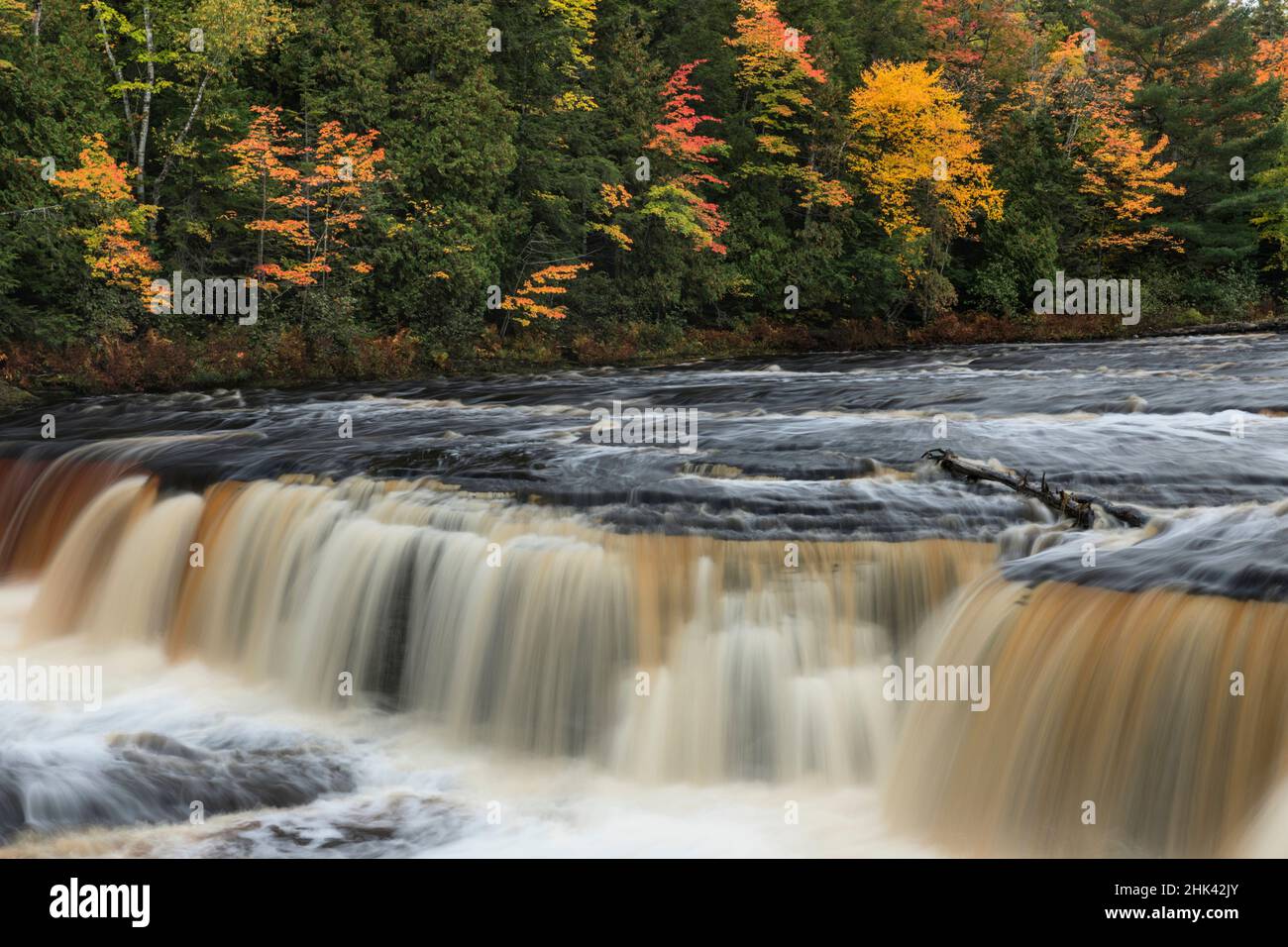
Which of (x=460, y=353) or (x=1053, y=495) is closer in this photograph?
(x=1053, y=495)

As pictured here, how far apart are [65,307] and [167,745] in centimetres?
1580

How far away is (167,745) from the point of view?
8.05m

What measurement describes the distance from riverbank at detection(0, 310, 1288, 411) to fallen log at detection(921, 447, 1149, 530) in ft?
49.5

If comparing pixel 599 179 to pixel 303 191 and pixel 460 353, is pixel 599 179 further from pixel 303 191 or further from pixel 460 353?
pixel 303 191

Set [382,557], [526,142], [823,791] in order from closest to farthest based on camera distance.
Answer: [823,791], [382,557], [526,142]

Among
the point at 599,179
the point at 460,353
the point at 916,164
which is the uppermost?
the point at 916,164

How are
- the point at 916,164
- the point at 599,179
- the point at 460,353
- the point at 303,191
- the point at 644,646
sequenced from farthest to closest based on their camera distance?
1. the point at 916,164
2. the point at 599,179
3. the point at 460,353
4. the point at 303,191
5. the point at 644,646

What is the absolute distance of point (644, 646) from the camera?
27.2ft

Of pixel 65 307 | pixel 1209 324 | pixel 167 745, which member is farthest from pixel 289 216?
pixel 1209 324

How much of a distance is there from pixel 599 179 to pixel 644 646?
20.8m

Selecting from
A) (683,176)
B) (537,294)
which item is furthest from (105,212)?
(683,176)

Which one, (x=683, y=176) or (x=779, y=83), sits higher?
(x=779, y=83)

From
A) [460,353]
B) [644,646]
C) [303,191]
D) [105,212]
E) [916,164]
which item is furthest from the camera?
[916,164]
